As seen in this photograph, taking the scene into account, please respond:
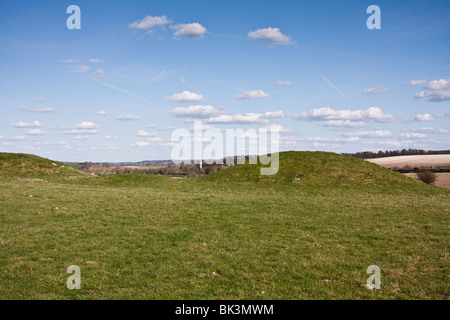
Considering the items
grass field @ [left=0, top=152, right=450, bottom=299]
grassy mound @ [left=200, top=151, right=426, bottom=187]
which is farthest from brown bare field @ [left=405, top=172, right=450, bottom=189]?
grass field @ [left=0, top=152, right=450, bottom=299]

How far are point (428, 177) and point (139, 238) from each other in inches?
3737

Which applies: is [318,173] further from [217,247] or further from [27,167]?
[27,167]

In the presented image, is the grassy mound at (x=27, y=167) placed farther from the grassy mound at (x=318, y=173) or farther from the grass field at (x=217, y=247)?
the grassy mound at (x=318, y=173)

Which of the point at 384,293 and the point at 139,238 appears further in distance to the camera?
the point at 139,238

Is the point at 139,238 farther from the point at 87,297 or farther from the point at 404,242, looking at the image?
the point at 404,242

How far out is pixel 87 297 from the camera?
1079 centimetres

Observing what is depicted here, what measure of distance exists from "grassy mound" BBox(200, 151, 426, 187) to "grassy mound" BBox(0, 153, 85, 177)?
27.1 m

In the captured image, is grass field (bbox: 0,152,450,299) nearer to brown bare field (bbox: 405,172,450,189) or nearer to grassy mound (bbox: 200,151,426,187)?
grassy mound (bbox: 200,151,426,187)

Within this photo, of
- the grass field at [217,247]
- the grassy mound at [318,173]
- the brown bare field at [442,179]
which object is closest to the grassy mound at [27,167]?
the grass field at [217,247]

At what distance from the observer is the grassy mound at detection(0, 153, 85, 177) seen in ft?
176

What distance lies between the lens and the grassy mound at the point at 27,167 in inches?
2108
